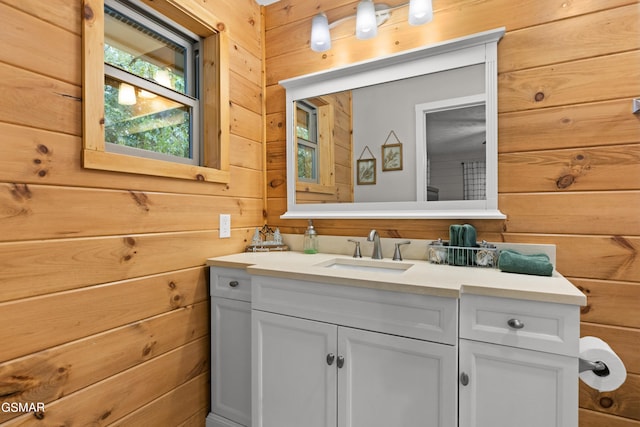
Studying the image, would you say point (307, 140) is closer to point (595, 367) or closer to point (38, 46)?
point (38, 46)

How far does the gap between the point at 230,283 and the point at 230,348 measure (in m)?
0.32

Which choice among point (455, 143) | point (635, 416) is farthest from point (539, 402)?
point (455, 143)

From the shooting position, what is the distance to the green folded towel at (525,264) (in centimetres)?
111

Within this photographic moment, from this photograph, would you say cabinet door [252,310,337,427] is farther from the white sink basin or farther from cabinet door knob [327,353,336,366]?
the white sink basin

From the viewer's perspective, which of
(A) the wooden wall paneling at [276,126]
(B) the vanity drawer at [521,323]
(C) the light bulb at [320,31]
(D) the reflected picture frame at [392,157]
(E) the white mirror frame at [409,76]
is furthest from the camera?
(A) the wooden wall paneling at [276,126]

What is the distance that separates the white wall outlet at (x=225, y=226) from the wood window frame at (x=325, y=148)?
51 centimetres

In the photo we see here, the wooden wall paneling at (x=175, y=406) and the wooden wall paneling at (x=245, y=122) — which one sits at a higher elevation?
the wooden wall paneling at (x=245, y=122)

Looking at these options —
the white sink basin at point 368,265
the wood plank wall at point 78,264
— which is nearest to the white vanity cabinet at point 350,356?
the white sink basin at point 368,265

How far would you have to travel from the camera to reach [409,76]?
61.2 inches

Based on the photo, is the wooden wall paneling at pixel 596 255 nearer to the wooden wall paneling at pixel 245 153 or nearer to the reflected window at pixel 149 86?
the wooden wall paneling at pixel 245 153

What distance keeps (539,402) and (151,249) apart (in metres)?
1.48

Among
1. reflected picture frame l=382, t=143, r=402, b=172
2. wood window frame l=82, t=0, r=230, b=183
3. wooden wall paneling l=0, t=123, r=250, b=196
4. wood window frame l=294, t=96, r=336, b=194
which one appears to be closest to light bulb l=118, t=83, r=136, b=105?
wood window frame l=82, t=0, r=230, b=183

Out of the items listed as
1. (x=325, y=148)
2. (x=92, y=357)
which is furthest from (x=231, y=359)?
(x=325, y=148)

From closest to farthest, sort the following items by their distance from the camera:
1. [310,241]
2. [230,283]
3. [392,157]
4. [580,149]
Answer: [580,149] < [230,283] < [392,157] < [310,241]
